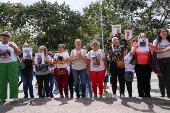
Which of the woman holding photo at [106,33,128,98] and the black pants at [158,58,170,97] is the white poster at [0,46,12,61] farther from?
the black pants at [158,58,170,97]

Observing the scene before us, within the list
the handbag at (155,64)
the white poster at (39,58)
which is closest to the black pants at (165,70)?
the handbag at (155,64)

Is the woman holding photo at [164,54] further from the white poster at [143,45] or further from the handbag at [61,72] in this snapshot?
the handbag at [61,72]

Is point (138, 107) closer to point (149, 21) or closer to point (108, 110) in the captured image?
point (108, 110)

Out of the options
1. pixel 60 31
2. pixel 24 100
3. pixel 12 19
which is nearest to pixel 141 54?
pixel 24 100

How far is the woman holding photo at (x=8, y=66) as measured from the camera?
4.97 metres

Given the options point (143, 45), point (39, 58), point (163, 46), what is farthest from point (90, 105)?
point (163, 46)

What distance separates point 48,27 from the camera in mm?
29391

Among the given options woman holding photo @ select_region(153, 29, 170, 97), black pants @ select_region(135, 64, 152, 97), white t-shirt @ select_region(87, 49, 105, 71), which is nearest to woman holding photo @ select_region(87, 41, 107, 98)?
white t-shirt @ select_region(87, 49, 105, 71)

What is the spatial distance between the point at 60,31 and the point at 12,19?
7.48m

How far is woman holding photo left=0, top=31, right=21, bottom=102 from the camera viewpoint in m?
4.97

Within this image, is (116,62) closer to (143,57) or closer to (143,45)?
(143,57)

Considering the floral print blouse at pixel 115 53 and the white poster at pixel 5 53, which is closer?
the white poster at pixel 5 53

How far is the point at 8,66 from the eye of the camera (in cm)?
504

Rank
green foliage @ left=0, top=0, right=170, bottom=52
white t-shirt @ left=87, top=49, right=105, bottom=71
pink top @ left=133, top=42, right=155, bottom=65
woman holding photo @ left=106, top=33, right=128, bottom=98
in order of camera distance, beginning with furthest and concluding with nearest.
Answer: green foliage @ left=0, top=0, right=170, bottom=52, white t-shirt @ left=87, top=49, right=105, bottom=71, woman holding photo @ left=106, top=33, right=128, bottom=98, pink top @ left=133, top=42, right=155, bottom=65
